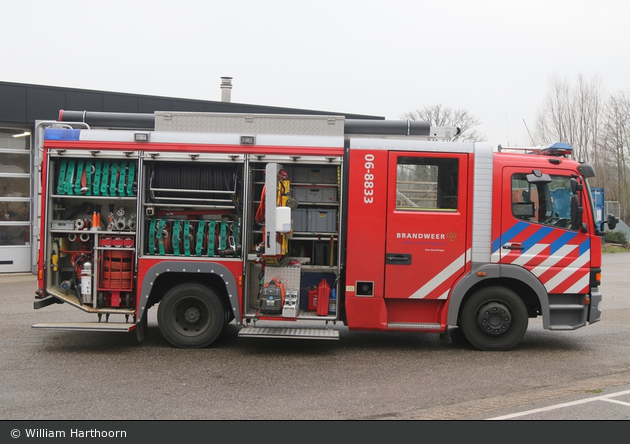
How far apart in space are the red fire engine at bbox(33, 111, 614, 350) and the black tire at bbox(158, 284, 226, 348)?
20mm

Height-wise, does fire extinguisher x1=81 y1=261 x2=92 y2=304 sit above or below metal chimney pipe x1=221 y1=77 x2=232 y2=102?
below

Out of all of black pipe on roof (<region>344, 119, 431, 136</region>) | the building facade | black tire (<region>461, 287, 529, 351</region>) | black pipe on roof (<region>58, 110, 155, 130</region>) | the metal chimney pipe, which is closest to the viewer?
black tire (<region>461, 287, 529, 351</region>)

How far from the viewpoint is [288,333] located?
829 cm

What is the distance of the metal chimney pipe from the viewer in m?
22.0

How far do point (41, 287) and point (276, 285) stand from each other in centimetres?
326

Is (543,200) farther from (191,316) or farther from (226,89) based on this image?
(226,89)

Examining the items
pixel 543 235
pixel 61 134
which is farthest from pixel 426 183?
pixel 61 134

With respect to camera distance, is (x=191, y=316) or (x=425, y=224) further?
(x=191, y=316)

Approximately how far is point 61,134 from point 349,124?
13.3 feet

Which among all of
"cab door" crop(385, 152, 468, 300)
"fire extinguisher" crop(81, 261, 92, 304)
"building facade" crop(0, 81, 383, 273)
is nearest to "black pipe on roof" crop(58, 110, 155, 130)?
"fire extinguisher" crop(81, 261, 92, 304)

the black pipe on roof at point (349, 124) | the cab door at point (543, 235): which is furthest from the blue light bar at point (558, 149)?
the black pipe on roof at point (349, 124)

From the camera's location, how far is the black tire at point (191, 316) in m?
8.52

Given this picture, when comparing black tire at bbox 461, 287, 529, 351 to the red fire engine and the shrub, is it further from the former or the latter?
the shrub

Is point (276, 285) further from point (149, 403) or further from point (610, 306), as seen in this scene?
point (610, 306)
